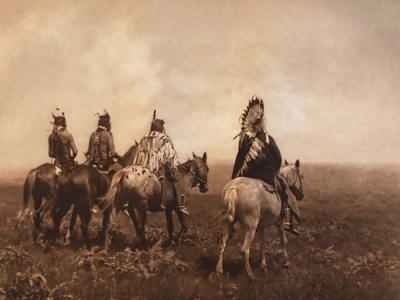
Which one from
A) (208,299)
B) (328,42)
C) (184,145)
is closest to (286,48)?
(328,42)

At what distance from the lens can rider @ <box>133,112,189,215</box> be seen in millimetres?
7199

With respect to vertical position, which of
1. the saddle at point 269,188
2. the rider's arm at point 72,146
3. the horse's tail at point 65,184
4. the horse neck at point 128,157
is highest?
the rider's arm at point 72,146

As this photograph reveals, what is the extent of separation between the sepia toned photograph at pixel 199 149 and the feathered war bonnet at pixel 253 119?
0.03 metres

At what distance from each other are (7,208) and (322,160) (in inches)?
211

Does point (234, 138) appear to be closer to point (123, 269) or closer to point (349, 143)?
point (349, 143)

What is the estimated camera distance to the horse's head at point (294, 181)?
290 inches

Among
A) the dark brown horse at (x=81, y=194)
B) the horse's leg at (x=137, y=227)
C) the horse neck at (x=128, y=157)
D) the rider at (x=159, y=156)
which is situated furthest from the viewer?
the horse neck at (x=128, y=157)

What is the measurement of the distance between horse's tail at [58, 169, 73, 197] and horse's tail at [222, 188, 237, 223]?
8.31 feet

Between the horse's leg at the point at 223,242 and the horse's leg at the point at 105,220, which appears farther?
the horse's leg at the point at 105,220

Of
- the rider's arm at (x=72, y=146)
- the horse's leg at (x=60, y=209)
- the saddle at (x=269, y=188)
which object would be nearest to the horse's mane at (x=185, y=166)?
the saddle at (x=269, y=188)

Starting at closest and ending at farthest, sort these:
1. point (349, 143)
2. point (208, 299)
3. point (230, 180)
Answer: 1. point (208, 299)
2. point (230, 180)
3. point (349, 143)

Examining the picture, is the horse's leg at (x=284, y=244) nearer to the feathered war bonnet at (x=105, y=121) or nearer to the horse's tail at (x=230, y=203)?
the horse's tail at (x=230, y=203)

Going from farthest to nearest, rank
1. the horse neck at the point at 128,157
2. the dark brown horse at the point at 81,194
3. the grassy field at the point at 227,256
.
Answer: the horse neck at the point at 128,157 < the dark brown horse at the point at 81,194 < the grassy field at the point at 227,256

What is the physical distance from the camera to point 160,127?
7469mm
